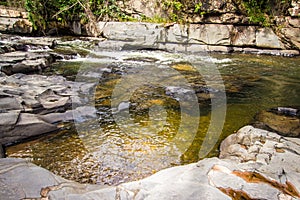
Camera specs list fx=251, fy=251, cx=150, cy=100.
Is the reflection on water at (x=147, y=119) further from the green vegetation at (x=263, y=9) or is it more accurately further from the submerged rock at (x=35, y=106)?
the green vegetation at (x=263, y=9)

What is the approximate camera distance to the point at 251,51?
11539 millimetres

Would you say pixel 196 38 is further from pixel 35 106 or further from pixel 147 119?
pixel 35 106

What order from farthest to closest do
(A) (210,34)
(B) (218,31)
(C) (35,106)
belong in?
(A) (210,34) < (B) (218,31) < (C) (35,106)

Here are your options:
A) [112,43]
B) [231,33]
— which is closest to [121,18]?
[112,43]

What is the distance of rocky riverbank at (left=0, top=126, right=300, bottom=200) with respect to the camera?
6.86 feet

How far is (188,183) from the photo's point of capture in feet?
7.27

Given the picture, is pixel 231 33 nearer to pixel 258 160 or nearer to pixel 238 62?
pixel 238 62

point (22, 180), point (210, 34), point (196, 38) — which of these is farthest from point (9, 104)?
point (210, 34)

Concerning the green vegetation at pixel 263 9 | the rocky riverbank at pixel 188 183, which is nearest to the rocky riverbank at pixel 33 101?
the rocky riverbank at pixel 188 183

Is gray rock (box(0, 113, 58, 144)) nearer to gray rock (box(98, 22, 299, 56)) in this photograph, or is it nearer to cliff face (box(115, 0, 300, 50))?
gray rock (box(98, 22, 299, 56))

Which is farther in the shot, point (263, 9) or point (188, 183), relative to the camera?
point (263, 9)

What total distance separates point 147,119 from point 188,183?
2.31m

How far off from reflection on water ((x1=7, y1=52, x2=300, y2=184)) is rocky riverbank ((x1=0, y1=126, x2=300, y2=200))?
1.88 ft

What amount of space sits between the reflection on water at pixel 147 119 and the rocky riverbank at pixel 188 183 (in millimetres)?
573
